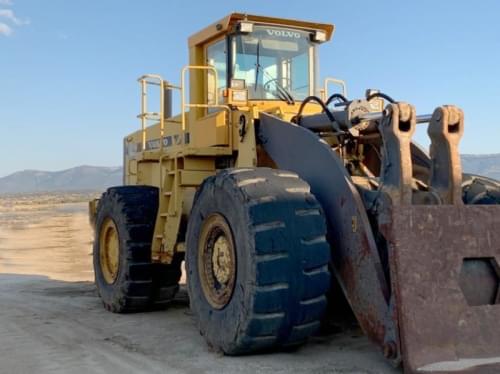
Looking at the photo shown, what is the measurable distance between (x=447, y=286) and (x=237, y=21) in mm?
4083

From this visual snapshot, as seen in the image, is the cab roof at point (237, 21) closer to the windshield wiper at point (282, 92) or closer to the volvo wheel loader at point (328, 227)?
the volvo wheel loader at point (328, 227)

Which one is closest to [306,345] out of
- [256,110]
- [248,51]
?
[256,110]

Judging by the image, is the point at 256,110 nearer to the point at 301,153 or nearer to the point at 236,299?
the point at 301,153

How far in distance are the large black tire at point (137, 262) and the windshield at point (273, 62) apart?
1809 mm

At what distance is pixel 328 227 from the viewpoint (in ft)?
17.3

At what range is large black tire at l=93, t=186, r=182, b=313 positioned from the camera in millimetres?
7637

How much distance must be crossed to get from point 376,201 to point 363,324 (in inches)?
34.6

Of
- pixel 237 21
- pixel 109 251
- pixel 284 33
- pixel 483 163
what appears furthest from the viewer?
pixel 483 163

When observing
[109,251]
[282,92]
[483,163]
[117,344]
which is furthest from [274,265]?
[483,163]

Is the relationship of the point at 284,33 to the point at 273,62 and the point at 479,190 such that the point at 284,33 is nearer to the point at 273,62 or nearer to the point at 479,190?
the point at 273,62

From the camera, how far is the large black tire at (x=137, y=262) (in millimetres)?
7637

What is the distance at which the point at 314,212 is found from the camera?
495 cm

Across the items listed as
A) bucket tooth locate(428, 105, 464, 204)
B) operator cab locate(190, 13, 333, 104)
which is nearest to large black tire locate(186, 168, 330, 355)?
bucket tooth locate(428, 105, 464, 204)

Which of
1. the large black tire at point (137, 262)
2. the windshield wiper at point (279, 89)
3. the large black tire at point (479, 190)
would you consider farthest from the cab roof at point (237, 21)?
the large black tire at point (479, 190)
